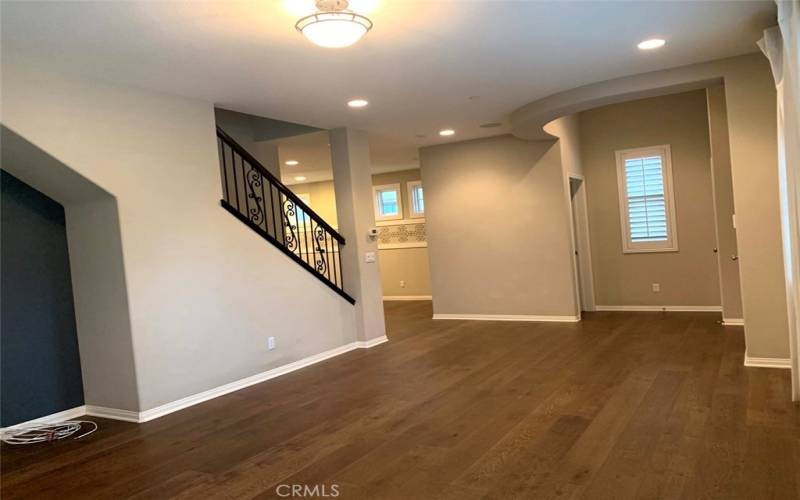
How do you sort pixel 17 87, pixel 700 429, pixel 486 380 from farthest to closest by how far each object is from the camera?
1. pixel 486 380
2. pixel 17 87
3. pixel 700 429

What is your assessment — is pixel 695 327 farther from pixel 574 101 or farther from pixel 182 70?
pixel 182 70

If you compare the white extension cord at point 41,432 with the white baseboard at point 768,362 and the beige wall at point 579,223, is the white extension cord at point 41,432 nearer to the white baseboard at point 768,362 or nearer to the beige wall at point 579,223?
the white baseboard at point 768,362

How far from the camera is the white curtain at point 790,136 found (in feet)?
9.55

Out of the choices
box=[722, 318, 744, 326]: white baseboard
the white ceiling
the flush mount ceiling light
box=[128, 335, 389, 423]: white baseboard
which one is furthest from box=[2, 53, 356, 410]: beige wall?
box=[722, 318, 744, 326]: white baseboard

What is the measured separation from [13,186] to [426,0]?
11.3ft

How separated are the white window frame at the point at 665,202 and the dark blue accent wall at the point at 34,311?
21.9 ft

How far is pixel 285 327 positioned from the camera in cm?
552

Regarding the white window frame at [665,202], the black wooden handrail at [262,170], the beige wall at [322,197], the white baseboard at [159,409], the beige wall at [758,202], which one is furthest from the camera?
the beige wall at [322,197]

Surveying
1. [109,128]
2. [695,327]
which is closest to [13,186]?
[109,128]

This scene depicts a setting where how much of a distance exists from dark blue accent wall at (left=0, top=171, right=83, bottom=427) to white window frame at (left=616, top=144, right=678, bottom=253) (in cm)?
667

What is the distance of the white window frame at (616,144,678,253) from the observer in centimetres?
740

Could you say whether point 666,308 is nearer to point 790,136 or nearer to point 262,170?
point 790,136

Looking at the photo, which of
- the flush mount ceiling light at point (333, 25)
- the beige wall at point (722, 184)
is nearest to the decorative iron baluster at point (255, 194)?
the flush mount ceiling light at point (333, 25)

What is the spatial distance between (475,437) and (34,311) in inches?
138
